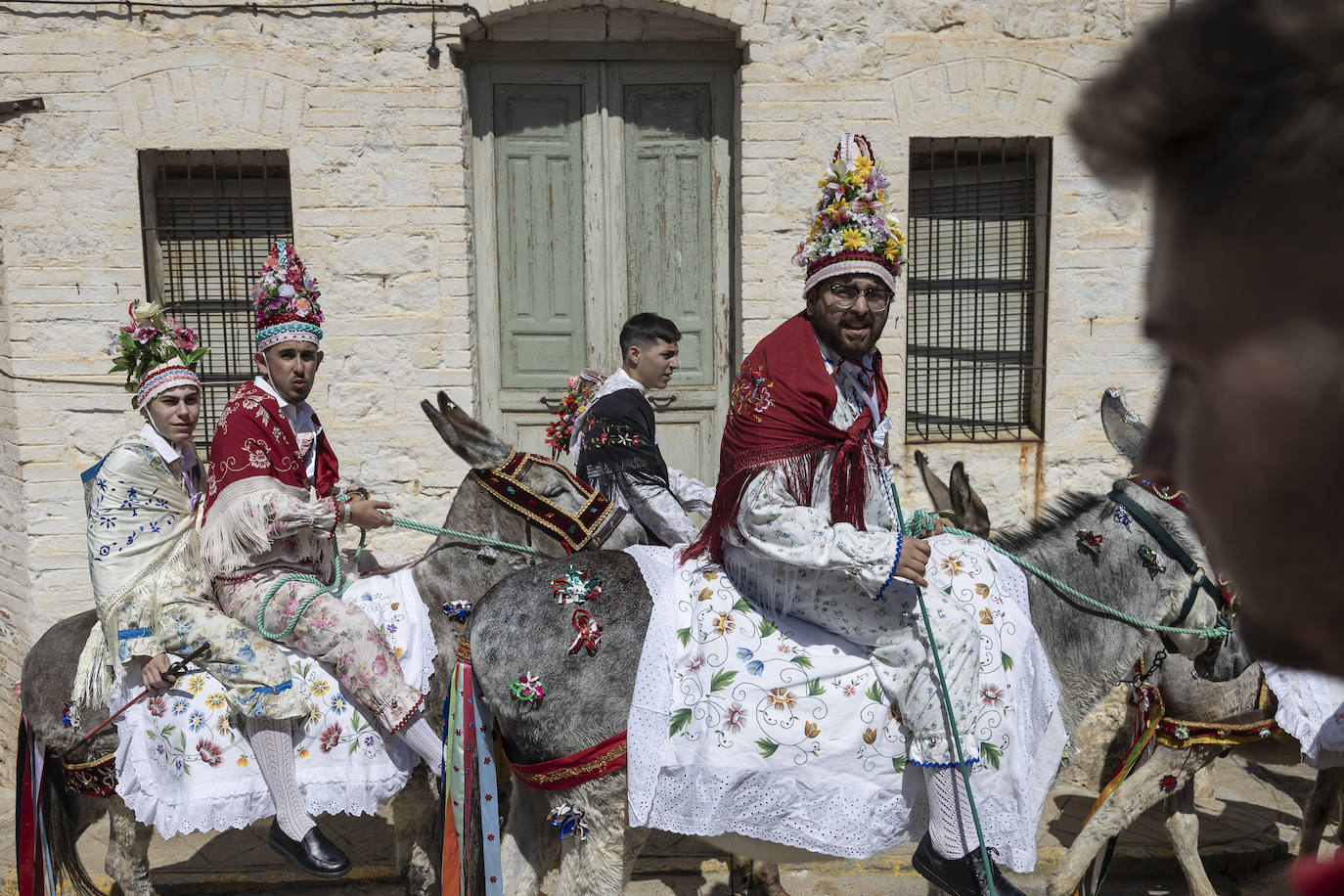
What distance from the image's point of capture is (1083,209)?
22.9ft

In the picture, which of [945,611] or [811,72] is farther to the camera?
[811,72]

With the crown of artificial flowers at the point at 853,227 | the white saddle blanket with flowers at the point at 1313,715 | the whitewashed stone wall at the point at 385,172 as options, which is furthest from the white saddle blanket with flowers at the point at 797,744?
the whitewashed stone wall at the point at 385,172

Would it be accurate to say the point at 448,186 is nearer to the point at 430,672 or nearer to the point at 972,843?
the point at 430,672

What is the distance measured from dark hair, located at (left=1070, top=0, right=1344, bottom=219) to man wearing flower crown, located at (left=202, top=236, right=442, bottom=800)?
12.4 feet

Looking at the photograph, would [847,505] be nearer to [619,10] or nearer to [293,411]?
[293,411]

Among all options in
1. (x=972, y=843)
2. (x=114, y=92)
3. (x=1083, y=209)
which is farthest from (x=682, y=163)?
(x=972, y=843)

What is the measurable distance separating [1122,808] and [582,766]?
8.45 feet

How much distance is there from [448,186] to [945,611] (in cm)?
469

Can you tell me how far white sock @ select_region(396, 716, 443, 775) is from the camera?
13.3 feet

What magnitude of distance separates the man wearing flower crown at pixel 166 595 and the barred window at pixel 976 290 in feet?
15.6

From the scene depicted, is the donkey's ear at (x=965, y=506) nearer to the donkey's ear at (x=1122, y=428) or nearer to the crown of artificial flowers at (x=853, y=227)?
the donkey's ear at (x=1122, y=428)

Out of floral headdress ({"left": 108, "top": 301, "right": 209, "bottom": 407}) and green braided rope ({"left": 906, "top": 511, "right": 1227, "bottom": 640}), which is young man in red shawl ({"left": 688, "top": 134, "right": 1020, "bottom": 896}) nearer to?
green braided rope ({"left": 906, "top": 511, "right": 1227, "bottom": 640})

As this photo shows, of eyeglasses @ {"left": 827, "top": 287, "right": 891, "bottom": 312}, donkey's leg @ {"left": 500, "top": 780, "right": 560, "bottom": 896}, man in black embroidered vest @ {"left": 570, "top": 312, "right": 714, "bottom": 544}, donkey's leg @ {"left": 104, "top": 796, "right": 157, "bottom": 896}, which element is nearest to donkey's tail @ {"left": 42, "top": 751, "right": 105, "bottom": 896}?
donkey's leg @ {"left": 104, "top": 796, "right": 157, "bottom": 896}

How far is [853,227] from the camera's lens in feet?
11.2
